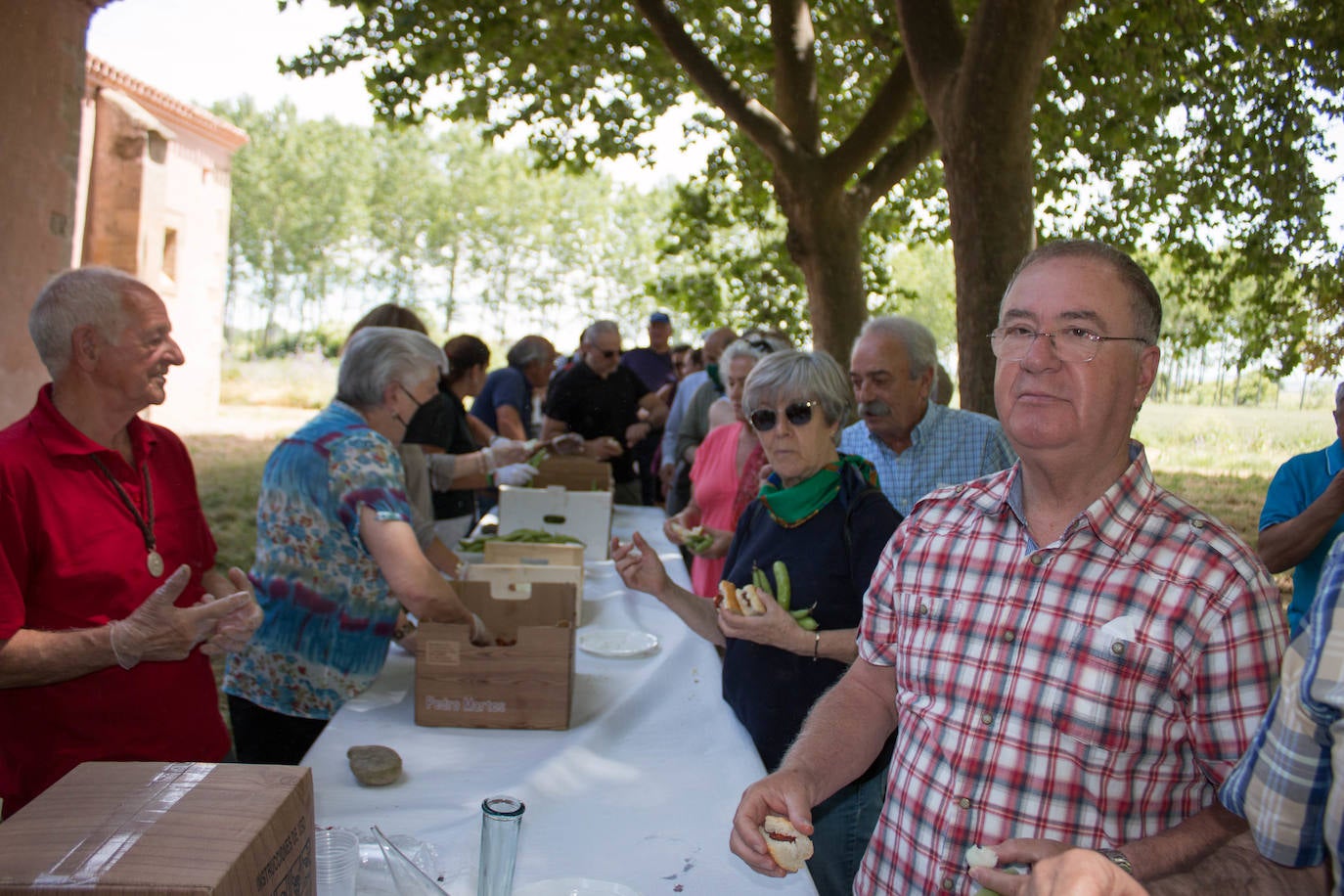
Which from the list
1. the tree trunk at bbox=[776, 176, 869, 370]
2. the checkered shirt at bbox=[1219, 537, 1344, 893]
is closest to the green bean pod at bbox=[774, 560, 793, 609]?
the checkered shirt at bbox=[1219, 537, 1344, 893]

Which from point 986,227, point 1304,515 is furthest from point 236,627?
point 986,227

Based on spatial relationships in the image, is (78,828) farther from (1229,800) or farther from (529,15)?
(529,15)

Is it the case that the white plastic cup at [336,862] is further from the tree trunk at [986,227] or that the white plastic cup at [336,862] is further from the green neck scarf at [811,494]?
the tree trunk at [986,227]

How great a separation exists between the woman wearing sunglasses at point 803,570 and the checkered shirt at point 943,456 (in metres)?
0.84

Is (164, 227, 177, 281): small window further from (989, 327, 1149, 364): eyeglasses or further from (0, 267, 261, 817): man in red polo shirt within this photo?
(989, 327, 1149, 364): eyeglasses

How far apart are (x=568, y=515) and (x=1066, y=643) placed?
3.35 meters

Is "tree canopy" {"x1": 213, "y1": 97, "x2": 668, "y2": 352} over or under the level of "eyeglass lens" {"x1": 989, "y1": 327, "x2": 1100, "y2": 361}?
over

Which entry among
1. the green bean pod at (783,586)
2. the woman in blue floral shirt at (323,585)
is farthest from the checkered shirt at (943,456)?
the woman in blue floral shirt at (323,585)

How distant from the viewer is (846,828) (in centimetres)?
226

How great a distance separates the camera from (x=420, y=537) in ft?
12.0

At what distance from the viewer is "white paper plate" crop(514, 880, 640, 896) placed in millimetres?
1562

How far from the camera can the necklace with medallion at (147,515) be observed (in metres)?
2.21

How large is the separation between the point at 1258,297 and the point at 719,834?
6578 millimetres

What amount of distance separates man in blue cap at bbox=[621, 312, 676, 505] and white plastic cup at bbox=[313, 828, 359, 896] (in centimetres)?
612
